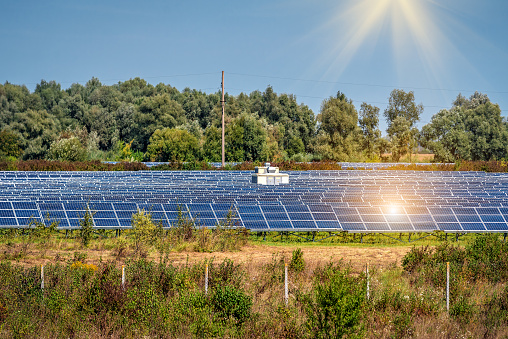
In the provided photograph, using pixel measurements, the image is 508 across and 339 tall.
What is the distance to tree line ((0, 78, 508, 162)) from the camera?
65938mm

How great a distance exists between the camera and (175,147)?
65688mm

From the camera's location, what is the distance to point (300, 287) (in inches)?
542

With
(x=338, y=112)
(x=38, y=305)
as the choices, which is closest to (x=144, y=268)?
(x=38, y=305)

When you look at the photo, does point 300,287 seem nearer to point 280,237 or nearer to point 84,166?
point 280,237

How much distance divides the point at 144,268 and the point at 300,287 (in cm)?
391

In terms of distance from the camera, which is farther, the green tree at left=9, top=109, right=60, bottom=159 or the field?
the green tree at left=9, top=109, right=60, bottom=159

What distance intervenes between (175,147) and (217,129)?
5.74 meters

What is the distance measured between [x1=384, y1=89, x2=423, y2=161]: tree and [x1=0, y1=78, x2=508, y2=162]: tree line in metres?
0.16

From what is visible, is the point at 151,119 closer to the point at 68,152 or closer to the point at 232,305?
the point at 68,152

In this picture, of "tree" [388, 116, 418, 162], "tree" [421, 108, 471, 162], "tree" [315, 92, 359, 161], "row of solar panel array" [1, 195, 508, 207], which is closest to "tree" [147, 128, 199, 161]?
"tree" [315, 92, 359, 161]

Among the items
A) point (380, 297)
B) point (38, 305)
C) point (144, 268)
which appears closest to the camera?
point (38, 305)

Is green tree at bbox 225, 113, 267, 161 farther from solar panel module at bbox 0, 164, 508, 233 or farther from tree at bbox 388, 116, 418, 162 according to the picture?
solar panel module at bbox 0, 164, 508, 233

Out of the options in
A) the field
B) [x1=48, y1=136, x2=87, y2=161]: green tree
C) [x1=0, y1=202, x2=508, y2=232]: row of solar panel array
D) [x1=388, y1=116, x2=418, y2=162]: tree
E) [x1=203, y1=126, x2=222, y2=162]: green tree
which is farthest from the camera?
[x1=388, y1=116, x2=418, y2=162]: tree

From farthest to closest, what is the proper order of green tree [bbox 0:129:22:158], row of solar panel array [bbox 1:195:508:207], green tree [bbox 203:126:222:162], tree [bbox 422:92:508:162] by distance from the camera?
1. tree [bbox 422:92:508:162]
2. green tree [bbox 0:129:22:158]
3. green tree [bbox 203:126:222:162]
4. row of solar panel array [bbox 1:195:508:207]
